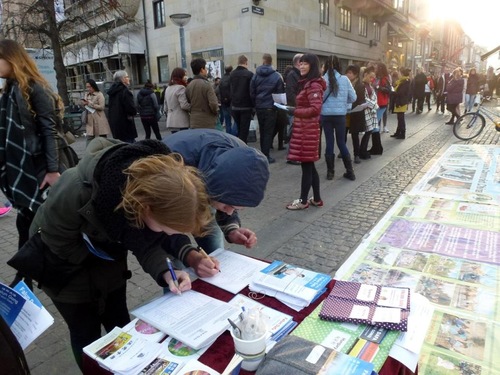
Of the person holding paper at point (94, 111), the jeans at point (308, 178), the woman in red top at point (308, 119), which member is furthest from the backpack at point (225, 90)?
the jeans at point (308, 178)

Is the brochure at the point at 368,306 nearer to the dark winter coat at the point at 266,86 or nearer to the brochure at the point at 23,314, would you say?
the brochure at the point at 23,314

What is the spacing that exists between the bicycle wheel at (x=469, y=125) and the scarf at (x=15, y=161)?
890 centimetres

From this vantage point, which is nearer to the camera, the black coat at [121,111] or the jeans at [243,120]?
the black coat at [121,111]

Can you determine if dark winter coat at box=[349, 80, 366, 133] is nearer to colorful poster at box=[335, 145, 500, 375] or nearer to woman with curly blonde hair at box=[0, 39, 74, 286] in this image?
colorful poster at box=[335, 145, 500, 375]

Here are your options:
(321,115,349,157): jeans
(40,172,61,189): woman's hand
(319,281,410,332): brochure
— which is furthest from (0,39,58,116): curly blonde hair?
(321,115,349,157): jeans

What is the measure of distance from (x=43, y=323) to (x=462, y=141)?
9313mm

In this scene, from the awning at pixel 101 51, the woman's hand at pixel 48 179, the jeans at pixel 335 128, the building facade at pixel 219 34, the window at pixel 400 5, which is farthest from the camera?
the window at pixel 400 5

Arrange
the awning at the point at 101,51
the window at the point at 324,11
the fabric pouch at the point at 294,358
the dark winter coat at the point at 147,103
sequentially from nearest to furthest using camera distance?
the fabric pouch at the point at 294,358 → the dark winter coat at the point at 147,103 → the window at the point at 324,11 → the awning at the point at 101,51

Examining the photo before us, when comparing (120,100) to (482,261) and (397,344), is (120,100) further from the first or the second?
(397,344)

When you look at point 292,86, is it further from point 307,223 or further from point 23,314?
point 23,314

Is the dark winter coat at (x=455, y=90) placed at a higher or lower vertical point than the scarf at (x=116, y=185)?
higher

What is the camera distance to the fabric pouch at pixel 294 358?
1006 millimetres

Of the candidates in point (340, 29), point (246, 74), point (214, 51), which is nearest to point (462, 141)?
point (246, 74)

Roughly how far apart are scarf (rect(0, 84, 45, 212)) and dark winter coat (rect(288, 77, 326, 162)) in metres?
2.70
